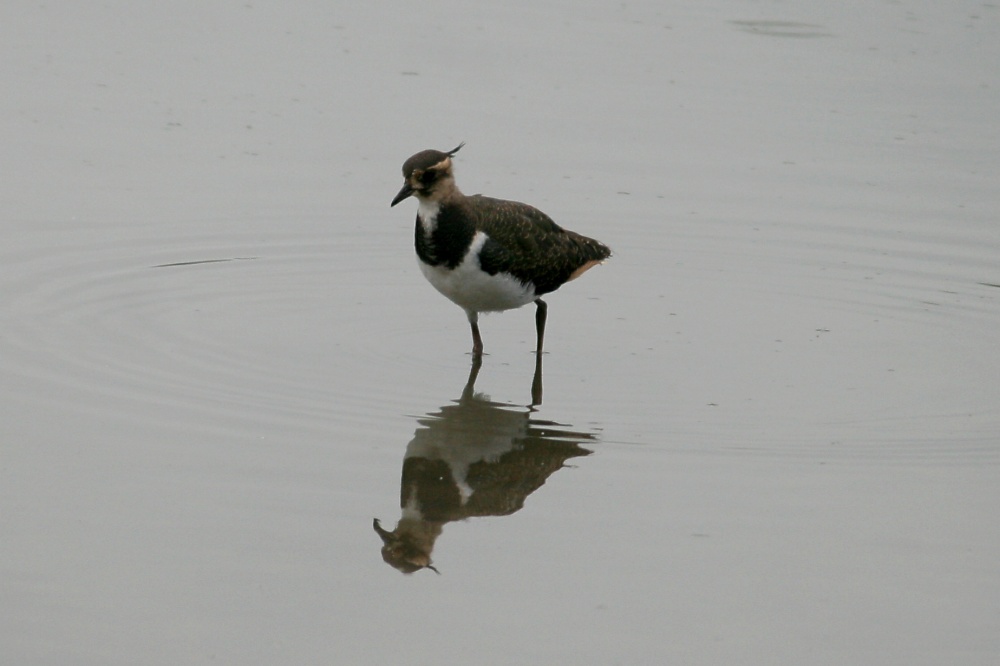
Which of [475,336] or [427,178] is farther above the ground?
[427,178]

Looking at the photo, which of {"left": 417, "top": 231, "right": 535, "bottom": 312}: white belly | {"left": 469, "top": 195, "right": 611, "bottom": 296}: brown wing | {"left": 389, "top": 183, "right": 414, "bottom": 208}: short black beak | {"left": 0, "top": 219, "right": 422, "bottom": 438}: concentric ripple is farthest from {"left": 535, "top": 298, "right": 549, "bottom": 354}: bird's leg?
{"left": 389, "top": 183, "right": 414, "bottom": 208}: short black beak

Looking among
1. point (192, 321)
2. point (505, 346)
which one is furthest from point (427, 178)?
point (192, 321)

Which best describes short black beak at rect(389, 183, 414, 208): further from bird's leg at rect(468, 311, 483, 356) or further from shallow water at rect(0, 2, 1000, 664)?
shallow water at rect(0, 2, 1000, 664)

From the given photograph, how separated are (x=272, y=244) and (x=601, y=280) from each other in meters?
2.58

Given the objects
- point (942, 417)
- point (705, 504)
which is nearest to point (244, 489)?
point (705, 504)

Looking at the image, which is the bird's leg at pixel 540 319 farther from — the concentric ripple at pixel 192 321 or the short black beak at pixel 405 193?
the short black beak at pixel 405 193

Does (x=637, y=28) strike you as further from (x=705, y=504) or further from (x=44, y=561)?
(x=44, y=561)

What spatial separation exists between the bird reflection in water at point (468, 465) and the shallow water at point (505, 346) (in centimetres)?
3

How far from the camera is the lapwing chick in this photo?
966 centimetres

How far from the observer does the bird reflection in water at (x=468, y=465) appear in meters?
7.16

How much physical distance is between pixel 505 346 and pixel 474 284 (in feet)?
3.67

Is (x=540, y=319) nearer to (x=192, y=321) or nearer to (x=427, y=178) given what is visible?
(x=427, y=178)

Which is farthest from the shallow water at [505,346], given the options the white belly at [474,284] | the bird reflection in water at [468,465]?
the white belly at [474,284]

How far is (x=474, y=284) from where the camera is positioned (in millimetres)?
9742
